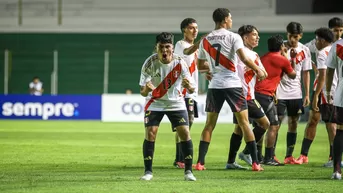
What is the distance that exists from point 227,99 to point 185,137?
4.96 ft

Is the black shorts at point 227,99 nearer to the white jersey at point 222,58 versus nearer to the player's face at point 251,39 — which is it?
the white jersey at point 222,58

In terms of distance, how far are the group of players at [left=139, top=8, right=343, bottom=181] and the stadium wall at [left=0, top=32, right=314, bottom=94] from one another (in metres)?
22.9

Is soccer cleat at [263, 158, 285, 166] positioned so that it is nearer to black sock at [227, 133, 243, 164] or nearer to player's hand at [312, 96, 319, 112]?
black sock at [227, 133, 243, 164]

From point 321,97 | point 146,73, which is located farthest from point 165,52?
point 321,97

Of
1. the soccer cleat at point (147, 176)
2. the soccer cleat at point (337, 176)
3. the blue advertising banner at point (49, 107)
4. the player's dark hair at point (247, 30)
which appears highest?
the player's dark hair at point (247, 30)

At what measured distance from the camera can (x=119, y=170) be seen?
38.7 ft

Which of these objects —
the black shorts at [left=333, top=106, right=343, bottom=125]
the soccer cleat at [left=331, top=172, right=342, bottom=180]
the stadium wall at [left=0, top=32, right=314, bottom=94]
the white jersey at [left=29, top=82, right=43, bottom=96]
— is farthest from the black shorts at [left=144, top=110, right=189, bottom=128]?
the stadium wall at [left=0, top=32, right=314, bottom=94]

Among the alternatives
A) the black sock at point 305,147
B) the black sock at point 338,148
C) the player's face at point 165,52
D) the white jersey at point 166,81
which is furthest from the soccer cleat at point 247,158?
the player's face at point 165,52

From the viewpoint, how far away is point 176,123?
33.4 feet

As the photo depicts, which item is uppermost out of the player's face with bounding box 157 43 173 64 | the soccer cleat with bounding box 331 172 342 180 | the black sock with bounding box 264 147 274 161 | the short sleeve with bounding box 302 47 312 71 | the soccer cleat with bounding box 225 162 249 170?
the player's face with bounding box 157 43 173 64

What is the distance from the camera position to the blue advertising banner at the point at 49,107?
102ft

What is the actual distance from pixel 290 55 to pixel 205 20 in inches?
924

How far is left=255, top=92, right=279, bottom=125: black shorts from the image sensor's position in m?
12.9

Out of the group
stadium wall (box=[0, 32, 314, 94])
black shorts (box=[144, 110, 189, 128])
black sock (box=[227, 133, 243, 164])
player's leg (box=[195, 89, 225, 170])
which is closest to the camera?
black shorts (box=[144, 110, 189, 128])
